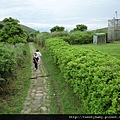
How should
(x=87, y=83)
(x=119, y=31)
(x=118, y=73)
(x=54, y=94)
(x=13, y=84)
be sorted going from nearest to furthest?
(x=118, y=73) < (x=87, y=83) < (x=54, y=94) < (x=13, y=84) < (x=119, y=31)

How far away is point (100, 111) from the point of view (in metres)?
4.48

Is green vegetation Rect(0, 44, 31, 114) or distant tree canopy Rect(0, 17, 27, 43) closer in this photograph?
green vegetation Rect(0, 44, 31, 114)

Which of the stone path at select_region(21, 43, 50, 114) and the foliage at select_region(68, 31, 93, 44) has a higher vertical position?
the foliage at select_region(68, 31, 93, 44)

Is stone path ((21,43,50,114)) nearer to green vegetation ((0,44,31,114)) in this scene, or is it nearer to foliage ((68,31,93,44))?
green vegetation ((0,44,31,114))

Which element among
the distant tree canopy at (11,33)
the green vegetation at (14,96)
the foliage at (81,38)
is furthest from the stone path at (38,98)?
the foliage at (81,38)

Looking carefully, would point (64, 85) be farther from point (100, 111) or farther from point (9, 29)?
point (9, 29)

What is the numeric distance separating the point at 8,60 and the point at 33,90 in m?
1.67

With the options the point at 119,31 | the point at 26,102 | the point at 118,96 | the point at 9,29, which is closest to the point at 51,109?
the point at 26,102

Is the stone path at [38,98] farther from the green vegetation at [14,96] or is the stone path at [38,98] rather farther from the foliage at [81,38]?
the foliage at [81,38]

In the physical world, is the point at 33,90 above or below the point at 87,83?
below

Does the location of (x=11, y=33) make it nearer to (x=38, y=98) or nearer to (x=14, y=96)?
(x=14, y=96)

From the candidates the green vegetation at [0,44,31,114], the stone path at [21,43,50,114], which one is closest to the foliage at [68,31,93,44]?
the stone path at [21,43,50,114]

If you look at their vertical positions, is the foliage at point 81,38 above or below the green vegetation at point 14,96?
above

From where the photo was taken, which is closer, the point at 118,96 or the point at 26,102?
the point at 118,96
